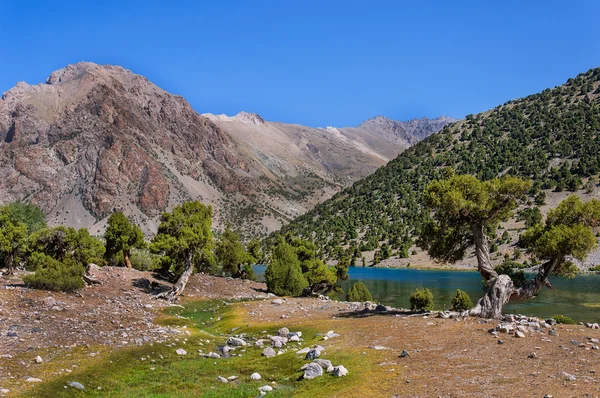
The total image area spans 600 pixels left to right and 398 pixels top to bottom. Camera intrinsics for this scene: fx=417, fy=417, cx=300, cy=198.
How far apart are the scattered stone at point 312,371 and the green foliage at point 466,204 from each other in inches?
611

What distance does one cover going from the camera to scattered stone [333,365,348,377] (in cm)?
1505

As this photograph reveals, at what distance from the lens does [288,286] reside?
52.2 metres

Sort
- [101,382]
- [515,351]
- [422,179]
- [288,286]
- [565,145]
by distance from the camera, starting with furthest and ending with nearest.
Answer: [422,179] → [565,145] → [288,286] → [515,351] → [101,382]

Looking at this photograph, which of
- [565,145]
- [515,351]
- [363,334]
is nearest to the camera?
[515,351]

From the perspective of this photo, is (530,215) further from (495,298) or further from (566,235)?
(495,298)

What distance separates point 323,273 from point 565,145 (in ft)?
509

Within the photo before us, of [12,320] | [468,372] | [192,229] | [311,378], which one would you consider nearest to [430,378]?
[468,372]

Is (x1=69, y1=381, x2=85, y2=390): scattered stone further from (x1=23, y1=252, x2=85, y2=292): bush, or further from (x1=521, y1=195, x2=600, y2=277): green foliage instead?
(x1=521, y1=195, x2=600, y2=277): green foliage

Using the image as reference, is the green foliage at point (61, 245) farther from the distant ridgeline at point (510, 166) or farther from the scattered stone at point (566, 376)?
the distant ridgeline at point (510, 166)

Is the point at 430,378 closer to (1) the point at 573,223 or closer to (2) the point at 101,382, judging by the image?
(2) the point at 101,382

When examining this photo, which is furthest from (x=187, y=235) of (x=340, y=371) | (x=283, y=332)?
(x=340, y=371)

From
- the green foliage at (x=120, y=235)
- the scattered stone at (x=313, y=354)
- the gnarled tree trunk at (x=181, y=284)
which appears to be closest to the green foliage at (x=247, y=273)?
the green foliage at (x=120, y=235)

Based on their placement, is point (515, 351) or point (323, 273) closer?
point (515, 351)

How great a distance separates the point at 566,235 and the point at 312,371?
17881 millimetres
